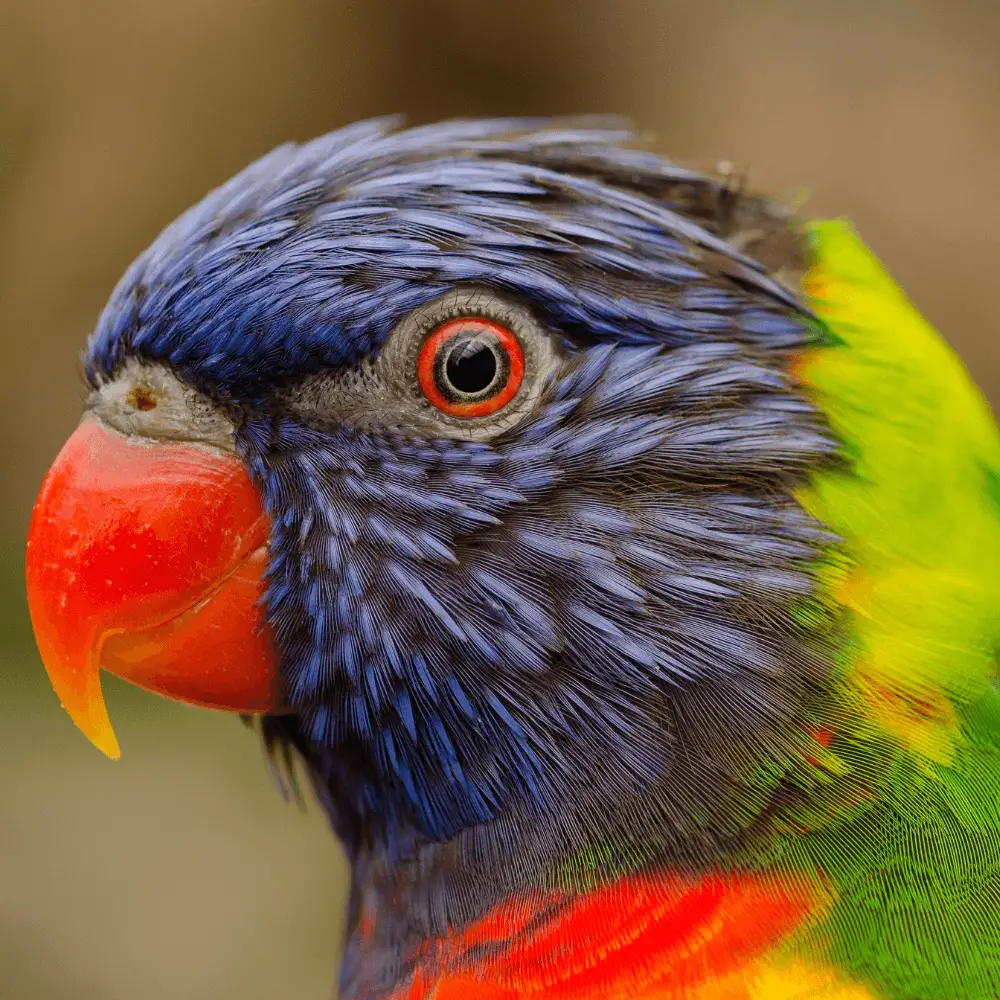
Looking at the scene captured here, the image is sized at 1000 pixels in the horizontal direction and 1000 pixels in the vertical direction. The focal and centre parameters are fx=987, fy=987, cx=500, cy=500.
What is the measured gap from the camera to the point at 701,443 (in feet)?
5.08

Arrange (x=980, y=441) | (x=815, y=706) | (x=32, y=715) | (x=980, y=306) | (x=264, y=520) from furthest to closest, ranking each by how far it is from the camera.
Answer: (x=32, y=715)
(x=980, y=306)
(x=980, y=441)
(x=264, y=520)
(x=815, y=706)

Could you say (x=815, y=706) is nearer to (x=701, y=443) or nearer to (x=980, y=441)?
(x=701, y=443)

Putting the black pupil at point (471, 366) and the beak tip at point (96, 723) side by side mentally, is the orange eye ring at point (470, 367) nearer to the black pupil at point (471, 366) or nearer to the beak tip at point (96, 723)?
the black pupil at point (471, 366)

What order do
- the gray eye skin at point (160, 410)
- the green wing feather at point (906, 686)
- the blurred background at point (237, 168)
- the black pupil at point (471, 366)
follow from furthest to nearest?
1. the blurred background at point (237, 168)
2. the gray eye skin at point (160, 410)
3. the black pupil at point (471, 366)
4. the green wing feather at point (906, 686)

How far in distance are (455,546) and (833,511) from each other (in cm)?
59

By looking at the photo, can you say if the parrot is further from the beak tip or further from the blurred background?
the blurred background

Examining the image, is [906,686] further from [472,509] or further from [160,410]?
[160,410]

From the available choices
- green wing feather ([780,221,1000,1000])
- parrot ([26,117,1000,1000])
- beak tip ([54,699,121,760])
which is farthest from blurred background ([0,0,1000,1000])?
beak tip ([54,699,121,760])

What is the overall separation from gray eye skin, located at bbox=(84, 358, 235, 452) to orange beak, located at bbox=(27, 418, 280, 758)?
22mm

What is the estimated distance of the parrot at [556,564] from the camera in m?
1.46

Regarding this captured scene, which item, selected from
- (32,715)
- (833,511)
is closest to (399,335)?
(833,511)

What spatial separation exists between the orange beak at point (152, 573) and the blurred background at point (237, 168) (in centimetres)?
345

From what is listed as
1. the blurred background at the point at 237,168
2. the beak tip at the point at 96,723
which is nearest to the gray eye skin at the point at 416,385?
the beak tip at the point at 96,723

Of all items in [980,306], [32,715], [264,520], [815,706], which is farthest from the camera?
[32,715]
